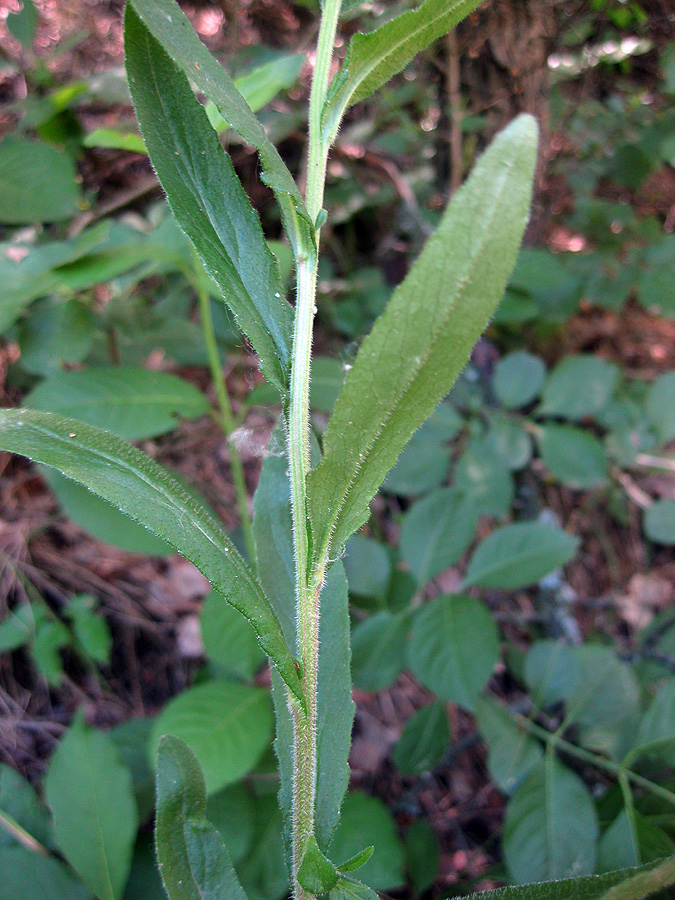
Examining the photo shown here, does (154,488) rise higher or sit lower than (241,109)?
lower

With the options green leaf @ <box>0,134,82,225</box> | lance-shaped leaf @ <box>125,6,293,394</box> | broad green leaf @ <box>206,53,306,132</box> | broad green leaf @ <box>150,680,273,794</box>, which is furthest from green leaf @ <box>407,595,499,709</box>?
green leaf @ <box>0,134,82,225</box>

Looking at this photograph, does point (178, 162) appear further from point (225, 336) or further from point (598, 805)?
point (598, 805)

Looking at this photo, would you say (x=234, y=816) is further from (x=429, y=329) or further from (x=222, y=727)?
(x=429, y=329)

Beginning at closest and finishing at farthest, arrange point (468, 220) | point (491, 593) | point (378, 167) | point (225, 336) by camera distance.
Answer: point (468, 220) < point (225, 336) < point (491, 593) < point (378, 167)

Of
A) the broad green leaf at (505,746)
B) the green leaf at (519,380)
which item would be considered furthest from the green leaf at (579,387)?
the broad green leaf at (505,746)

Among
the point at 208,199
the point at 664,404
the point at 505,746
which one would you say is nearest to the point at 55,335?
the point at 208,199

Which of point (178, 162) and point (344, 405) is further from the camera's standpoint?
point (178, 162)

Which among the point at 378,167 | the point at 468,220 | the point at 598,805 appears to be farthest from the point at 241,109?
the point at 378,167
